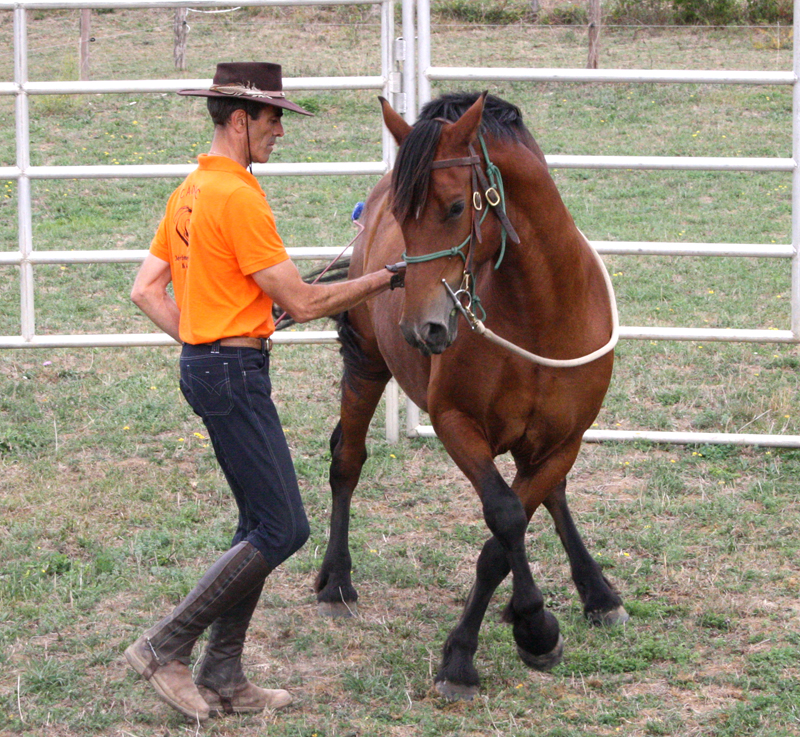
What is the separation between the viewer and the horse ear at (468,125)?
285 centimetres

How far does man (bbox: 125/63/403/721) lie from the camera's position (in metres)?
2.92

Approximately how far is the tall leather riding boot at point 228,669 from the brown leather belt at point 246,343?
773 mm

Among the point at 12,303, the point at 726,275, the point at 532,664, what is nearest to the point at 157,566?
the point at 532,664

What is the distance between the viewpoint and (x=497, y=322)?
10.8 feet

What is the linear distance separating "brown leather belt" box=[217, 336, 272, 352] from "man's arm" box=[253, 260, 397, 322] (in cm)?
14

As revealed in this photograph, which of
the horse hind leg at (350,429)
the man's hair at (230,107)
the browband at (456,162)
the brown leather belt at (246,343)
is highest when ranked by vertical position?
the man's hair at (230,107)

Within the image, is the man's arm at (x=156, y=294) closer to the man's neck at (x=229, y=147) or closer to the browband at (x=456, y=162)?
the man's neck at (x=229, y=147)

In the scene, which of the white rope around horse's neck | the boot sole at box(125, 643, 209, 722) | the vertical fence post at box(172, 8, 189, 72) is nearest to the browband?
the white rope around horse's neck

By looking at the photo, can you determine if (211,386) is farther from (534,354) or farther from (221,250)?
(534,354)

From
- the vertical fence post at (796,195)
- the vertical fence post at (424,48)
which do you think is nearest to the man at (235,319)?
the vertical fence post at (424,48)

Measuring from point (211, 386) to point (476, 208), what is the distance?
0.93m

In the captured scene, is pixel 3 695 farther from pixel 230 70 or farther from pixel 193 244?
pixel 230 70

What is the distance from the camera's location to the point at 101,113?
43.6 ft

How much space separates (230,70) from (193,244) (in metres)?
0.53
